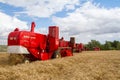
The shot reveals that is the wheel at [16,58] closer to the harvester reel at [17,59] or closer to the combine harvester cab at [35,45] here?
the harvester reel at [17,59]

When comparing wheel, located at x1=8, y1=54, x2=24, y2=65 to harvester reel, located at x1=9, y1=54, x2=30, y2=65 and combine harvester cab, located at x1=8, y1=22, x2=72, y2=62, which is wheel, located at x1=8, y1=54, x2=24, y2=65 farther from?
combine harvester cab, located at x1=8, y1=22, x2=72, y2=62

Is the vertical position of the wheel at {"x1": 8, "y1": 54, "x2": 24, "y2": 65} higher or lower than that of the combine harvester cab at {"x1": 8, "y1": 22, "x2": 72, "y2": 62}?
lower

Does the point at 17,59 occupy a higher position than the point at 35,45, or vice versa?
the point at 35,45

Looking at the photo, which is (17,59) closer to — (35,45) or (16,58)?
(16,58)

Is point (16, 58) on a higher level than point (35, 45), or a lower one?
lower

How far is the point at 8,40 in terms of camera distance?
19469 mm

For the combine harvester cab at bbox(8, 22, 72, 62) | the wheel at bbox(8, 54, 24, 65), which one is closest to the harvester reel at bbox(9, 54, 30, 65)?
the wheel at bbox(8, 54, 24, 65)

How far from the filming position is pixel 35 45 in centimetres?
2069

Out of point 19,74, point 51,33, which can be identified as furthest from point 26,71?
point 51,33

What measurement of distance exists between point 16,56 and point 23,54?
0.64 metres

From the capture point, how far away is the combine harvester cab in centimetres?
1886

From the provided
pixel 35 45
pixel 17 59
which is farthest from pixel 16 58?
pixel 35 45

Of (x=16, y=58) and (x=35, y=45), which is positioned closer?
(x=16, y=58)

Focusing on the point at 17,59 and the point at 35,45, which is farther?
Answer: the point at 35,45
